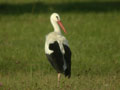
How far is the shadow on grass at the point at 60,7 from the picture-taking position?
909 inches

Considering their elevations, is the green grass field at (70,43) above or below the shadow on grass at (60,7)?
below

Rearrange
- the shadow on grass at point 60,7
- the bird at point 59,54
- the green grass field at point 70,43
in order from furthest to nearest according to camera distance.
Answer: the shadow on grass at point 60,7 → the green grass field at point 70,43 → the bird at point 59,54

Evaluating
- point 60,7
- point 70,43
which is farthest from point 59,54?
point 60,7

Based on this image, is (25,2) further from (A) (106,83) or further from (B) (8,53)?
(A) (106,83)

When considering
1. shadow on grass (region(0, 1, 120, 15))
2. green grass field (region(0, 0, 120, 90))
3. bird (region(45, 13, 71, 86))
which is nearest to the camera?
bird (region(45, 13, 71, 86))

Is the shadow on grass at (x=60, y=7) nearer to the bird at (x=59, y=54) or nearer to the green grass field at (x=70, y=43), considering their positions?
the green grass field at (x=70, y=43)

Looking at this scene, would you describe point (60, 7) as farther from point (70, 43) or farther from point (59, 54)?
point (59, 54)

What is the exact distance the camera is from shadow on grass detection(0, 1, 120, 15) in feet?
75.8

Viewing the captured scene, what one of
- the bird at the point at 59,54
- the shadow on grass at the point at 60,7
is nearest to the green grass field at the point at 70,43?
the shadow on grass at the point at 60,7

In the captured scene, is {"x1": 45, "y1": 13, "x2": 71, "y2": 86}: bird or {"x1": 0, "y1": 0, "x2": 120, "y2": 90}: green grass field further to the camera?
{"x1": 0, "y1": 0, "x2": 120, "y2": 90}: green grass field

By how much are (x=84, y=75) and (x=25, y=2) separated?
1683cm

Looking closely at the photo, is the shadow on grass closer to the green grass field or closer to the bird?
the green grass field

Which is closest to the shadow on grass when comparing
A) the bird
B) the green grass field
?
the green grass field

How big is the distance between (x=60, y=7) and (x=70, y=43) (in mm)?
10279
